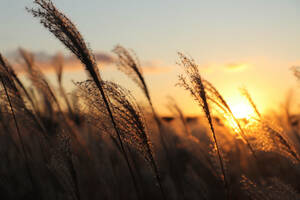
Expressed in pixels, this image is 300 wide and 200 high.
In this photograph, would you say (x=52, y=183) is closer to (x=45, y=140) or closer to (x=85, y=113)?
(x=45, y=140)

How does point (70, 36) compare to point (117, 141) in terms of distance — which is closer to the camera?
point (70, 36)

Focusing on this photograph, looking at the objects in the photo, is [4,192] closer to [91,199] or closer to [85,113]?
[91,199]

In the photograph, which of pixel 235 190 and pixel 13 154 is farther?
pixel 13 154

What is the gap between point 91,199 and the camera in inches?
170

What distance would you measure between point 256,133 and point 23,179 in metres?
3.99

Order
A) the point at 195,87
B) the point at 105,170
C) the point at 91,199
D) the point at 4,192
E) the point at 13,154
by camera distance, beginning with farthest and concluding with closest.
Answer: the point at 13,154 → the point at 4,192 → the point at 91,199 → the point at 105,170 → the point at 195,87

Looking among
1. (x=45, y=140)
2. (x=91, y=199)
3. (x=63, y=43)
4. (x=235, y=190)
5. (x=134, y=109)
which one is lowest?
(x=235, y=190)

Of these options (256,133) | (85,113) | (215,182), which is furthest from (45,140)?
(215,182)

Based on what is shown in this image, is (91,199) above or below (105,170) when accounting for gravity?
below

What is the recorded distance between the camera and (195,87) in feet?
7.66

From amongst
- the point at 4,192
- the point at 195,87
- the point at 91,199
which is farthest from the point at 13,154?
the point at 195,87

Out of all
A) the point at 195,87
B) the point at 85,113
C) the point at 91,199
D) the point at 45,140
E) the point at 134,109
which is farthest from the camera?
the point at 91,199

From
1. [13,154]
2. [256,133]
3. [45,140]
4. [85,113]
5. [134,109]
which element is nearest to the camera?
[134,109]

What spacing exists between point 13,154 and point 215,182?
4.14 metres
